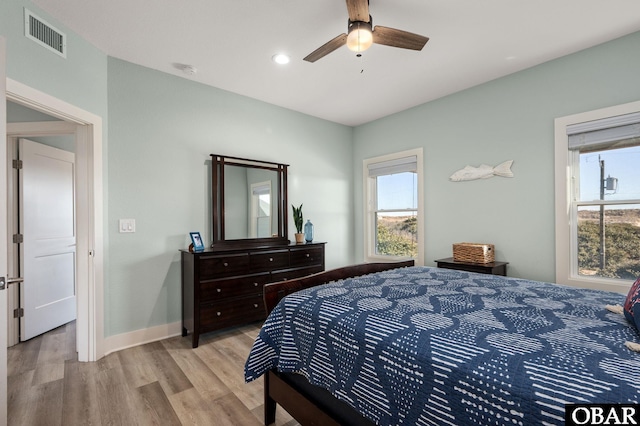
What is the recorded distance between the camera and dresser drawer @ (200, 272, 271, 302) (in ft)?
9.64

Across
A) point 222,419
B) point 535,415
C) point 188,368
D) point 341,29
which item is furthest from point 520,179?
point 188,368

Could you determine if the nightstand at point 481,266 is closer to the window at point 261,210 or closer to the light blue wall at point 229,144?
the light blue wall at point 229,144

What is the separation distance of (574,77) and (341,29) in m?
2.15

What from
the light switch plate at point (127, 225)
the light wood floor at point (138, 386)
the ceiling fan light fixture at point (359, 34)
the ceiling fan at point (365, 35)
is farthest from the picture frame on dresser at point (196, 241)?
the ceiling fan light fixture at point (359, 34)

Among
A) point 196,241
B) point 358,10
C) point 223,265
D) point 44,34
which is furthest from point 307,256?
point 44,34

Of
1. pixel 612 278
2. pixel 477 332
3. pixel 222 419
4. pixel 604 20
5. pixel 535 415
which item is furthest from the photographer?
pixel 612 278

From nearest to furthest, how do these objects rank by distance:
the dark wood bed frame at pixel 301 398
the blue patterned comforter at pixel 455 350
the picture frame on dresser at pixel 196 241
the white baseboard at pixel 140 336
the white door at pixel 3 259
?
the blue patterned comforter at pixel 455 350 → the dark wood bed frame at pixel 301 398 → the white door at pixel 3 259 → the white baseboard at pixel 140 336 → the picture frame on dresser at pixel 196 241

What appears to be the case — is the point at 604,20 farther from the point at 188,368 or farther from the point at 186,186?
the point at 188,368

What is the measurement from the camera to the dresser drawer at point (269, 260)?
327 cm

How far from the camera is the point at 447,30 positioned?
2396 millimetres

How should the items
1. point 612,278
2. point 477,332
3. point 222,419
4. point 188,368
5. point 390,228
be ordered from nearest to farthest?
point 477,332, point 222,419, point 188,368, point 612,278, point 390,228

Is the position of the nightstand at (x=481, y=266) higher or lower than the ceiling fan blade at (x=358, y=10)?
lower

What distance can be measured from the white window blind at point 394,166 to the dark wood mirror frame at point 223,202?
141 centimetres

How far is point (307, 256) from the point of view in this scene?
12.3ft
